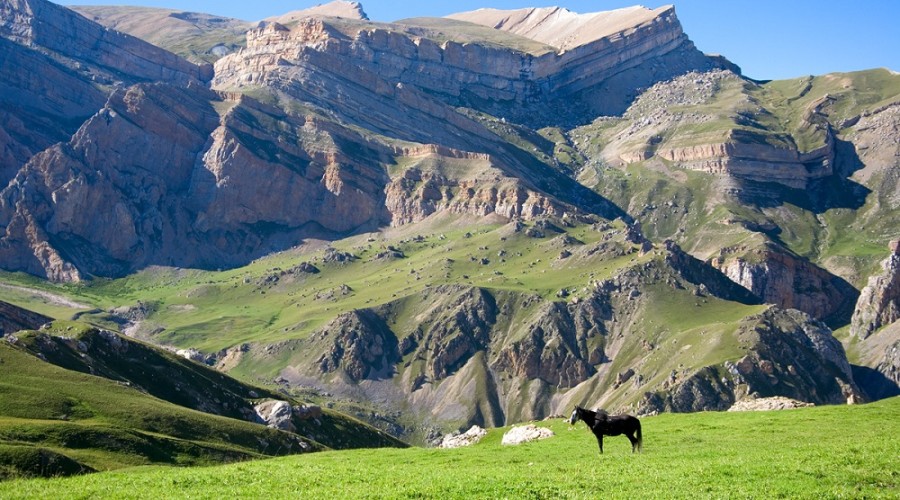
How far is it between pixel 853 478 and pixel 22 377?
7318cm

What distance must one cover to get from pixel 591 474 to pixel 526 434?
85.9ft

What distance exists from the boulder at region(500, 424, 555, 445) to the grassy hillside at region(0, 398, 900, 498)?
406 inches

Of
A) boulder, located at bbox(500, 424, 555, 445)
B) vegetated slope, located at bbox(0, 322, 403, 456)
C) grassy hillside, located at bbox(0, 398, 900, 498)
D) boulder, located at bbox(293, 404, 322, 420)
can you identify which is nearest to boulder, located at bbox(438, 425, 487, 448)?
boulder, located at bbox(500, 424, 555, 445)

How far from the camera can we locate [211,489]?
38.2 metres

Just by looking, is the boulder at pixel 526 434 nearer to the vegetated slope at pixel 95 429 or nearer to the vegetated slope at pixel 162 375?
the vegetated slope at pixel 95 429

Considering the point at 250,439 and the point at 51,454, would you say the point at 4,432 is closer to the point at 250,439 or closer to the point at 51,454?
the point at 51,454

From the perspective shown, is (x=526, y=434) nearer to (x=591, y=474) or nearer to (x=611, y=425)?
(x=611, y=425)

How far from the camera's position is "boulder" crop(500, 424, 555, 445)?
64387 mm

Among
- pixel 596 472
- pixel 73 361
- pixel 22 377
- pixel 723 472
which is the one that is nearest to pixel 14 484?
pixel 596 472

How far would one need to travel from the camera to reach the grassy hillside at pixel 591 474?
36.2 meters

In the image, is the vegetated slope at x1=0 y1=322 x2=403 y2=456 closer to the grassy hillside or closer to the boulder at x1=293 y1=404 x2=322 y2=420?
the boulder at x1=293 y1=404 x2=322 y2=420

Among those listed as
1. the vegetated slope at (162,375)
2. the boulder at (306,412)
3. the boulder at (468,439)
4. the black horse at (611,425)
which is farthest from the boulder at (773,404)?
the boulder at (306,412)

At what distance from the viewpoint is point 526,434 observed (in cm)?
6569

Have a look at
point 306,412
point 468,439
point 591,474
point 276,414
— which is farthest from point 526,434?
point 306,412
